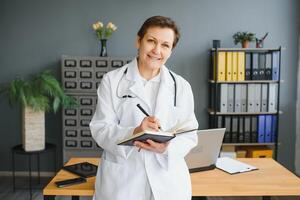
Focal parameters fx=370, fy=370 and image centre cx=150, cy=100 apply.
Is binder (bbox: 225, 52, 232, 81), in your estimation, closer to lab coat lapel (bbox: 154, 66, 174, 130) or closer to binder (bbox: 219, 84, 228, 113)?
binder (bbox: 219, 84, 228, 113)

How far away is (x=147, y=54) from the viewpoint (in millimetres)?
1583

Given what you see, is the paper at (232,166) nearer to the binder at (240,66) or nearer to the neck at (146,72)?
the neck at (146,72)

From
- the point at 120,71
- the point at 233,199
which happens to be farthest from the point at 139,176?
the point at 233,199

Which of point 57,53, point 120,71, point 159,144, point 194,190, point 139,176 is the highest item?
point 57,53

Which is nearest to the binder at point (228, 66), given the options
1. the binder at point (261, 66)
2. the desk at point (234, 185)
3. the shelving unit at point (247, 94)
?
the shelving unit at point (247, 94)

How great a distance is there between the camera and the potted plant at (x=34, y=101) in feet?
12.2

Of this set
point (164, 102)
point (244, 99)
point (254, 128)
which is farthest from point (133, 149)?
point (254, 128)

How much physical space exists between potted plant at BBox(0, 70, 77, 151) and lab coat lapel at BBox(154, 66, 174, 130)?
2.40 meters

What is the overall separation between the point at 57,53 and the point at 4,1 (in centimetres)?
87

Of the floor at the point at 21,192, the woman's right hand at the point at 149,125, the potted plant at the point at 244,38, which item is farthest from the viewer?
the potted plant at the point at 244,38

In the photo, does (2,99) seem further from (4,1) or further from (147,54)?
(147,54)

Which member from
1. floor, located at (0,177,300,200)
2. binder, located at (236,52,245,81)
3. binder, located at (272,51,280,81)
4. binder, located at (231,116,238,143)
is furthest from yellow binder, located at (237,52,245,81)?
floor, located at (0,177,300,200)

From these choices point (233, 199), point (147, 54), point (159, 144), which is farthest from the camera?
point (233, 199)

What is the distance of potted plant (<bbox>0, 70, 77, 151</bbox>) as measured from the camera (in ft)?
12.2
